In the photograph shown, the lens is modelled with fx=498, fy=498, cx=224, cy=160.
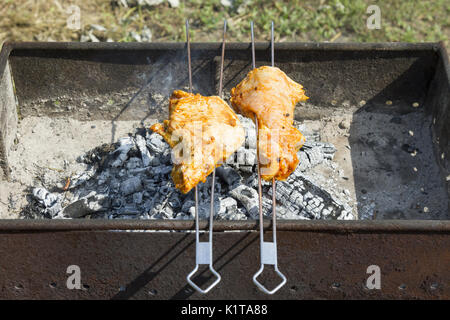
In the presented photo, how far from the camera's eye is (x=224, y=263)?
10.5 ft

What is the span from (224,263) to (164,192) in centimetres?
114

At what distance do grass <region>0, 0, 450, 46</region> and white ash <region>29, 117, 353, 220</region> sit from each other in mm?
2482

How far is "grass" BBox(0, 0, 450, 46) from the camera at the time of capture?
6.52m

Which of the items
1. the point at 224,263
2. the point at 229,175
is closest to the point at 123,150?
the point at 229,175

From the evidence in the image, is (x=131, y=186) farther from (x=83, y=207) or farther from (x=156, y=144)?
(x=156, y=144)

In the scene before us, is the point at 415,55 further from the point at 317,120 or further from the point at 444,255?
the point at 444,255

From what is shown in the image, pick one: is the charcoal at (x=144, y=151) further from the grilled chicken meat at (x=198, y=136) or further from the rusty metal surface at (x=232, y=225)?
the rusty metal surface at (x=232, y=225)

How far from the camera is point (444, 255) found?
125 inches

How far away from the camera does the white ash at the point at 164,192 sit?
4012 mm

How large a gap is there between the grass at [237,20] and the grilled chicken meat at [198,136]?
10.1 feet

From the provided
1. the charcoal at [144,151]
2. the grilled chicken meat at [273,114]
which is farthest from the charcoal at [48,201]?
the grilled chicken meat at [273,114]

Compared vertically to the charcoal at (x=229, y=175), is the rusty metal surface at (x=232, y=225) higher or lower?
lower

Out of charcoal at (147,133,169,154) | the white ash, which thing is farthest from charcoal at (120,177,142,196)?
charcoal at (147,133,169,154)
